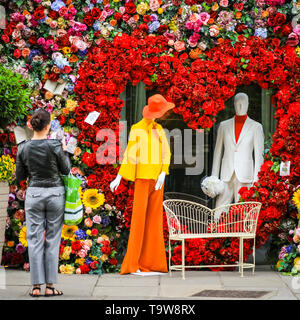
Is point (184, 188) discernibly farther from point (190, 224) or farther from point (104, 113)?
point (104, 113)

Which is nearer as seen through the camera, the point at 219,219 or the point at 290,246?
the point at 290,246

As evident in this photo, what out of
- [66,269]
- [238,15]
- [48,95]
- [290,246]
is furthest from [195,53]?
[66,269]

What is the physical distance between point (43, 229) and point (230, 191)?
10.8ft

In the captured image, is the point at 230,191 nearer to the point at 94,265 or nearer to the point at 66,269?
the point at 94,265

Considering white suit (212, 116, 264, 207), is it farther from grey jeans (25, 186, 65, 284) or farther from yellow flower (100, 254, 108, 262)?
grey jeans (25, 186, 65, 284)

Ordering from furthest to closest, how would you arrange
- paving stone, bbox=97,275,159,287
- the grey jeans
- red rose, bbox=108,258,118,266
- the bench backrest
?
red rose, bbox=108,258,118,266 < the bench backrest < paving stone, bbox=97,275,159,287 < the grey jeans

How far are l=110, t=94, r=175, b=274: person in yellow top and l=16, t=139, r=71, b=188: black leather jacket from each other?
1673mm

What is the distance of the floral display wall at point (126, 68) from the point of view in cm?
822

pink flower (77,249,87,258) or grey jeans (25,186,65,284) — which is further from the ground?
grey jeans (25,186,65,284)

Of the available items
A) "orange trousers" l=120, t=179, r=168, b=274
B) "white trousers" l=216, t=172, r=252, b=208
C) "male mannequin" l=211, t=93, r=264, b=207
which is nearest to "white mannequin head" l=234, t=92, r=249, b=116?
"male mannequin" l=211, t=93, r=264, b=207

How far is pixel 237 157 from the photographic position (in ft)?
28.7

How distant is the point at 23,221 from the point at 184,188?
2379 millimetres

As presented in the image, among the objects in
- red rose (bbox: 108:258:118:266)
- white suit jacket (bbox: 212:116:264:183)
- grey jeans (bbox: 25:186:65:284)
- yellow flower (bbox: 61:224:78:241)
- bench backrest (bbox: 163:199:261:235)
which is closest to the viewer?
grey jeans (bbox: 25:186:65:284)

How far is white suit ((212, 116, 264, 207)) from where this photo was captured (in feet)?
28.4
